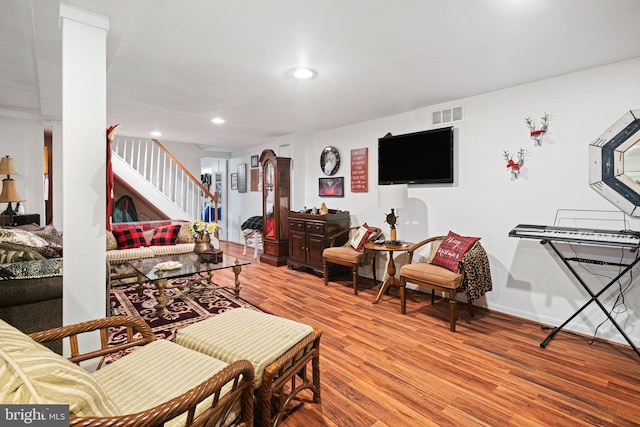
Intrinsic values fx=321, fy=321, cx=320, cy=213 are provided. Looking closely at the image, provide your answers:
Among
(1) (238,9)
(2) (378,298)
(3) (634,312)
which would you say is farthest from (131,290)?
(3) (634,312)

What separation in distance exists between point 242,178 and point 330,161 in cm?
317

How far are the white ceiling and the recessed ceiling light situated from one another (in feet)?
0.22

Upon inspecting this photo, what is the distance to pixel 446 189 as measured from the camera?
3830mm

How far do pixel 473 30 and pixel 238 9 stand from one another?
1.50m

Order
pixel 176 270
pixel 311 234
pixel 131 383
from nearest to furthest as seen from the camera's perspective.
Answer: pixel 131 383 → pixel 176 270 → pixel 311 234

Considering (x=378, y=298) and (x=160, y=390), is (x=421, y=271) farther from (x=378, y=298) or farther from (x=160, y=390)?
(x=160, y=390)

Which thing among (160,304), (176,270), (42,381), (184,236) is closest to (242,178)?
(184,236)

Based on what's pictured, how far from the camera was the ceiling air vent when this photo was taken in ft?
12.0

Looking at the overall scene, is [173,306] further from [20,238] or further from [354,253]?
[354,253]

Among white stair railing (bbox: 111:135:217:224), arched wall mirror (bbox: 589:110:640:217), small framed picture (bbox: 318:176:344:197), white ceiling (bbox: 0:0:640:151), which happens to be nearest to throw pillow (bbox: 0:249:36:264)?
white ceiling (bbox: 0:0:640:151)

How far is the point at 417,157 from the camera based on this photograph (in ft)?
13.2

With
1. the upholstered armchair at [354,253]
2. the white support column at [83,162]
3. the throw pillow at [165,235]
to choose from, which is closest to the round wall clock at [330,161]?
the upholstered armchair at [354,253]

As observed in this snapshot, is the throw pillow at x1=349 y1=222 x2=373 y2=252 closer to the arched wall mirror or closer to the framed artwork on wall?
the arched wall mirror

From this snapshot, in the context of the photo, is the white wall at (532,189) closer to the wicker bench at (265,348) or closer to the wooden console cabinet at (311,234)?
the wooden console cabinet at (311,234)
